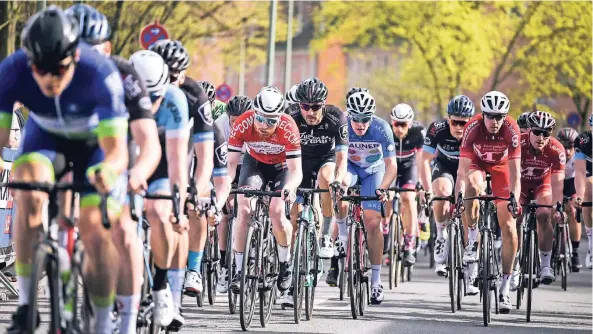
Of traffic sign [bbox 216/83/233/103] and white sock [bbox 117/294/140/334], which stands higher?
traffic sign [bbox 216/83/233/103]

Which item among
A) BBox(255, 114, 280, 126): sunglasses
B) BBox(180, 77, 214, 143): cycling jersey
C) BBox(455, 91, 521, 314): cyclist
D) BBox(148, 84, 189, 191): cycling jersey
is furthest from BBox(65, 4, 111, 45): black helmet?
BBox(455, 91, 521, 314): cyclist

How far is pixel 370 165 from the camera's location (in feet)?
49.8

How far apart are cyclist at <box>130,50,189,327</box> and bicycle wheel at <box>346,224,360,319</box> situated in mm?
3748

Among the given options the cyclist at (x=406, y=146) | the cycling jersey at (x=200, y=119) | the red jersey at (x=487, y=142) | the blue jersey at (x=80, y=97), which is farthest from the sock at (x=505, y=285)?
the blue jersey at (x=80, y=97)

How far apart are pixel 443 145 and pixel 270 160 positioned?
363 centimetres

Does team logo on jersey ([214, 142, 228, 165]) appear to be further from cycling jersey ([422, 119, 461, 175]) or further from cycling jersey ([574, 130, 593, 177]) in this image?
cycling jersey ([574, 130, 593, 177])

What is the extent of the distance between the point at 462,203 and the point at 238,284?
2.85 metres

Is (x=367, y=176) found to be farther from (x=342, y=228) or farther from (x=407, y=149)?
(x=407, y=149)

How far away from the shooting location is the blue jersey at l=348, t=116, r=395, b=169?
48.6ft

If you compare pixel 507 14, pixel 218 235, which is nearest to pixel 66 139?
pixel 218 235

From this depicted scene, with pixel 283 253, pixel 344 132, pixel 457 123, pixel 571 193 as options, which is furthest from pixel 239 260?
pixel 571 193

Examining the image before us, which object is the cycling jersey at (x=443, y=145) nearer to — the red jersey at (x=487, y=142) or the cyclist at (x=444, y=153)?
the cyclist at (x=444, y=153)

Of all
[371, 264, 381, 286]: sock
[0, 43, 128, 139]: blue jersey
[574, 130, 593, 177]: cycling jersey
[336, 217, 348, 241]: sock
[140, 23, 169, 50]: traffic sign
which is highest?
[140, 23, 169, 50]: traffic sign

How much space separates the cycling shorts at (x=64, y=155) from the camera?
7199 mm
